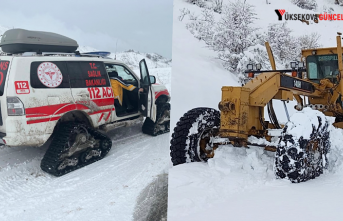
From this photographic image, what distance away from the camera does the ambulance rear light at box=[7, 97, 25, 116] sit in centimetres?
171

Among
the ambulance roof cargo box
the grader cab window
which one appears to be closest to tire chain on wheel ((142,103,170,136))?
the ambulance roof cargo box

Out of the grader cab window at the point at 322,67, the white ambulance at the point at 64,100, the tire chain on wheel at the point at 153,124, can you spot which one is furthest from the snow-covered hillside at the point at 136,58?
the grader cab window at the point at 322,67

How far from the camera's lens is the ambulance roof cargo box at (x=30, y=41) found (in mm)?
1541

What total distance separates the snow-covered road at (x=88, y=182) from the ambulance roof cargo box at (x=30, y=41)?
2.48 feet

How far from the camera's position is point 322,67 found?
2.90m

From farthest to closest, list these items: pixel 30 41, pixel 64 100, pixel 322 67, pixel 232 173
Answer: pixel 322 67
pixel 232 173
pixel 64 100
pixel 30 41

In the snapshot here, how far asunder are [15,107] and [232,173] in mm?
1325

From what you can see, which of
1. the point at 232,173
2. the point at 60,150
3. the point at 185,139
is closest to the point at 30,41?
the point at 60,150

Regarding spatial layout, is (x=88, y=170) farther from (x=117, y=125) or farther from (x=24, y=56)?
(x=24, y=56)

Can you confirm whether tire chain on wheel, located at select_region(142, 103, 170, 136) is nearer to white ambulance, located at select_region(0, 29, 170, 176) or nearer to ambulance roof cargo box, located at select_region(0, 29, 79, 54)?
white ambulance, located at select_region(0, 29, 170, 176)

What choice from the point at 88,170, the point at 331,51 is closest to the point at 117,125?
the point at 88,170

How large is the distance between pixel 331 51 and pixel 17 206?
257 centimetres

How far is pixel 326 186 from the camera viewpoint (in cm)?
191

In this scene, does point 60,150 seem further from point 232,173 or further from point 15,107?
point 232,173
